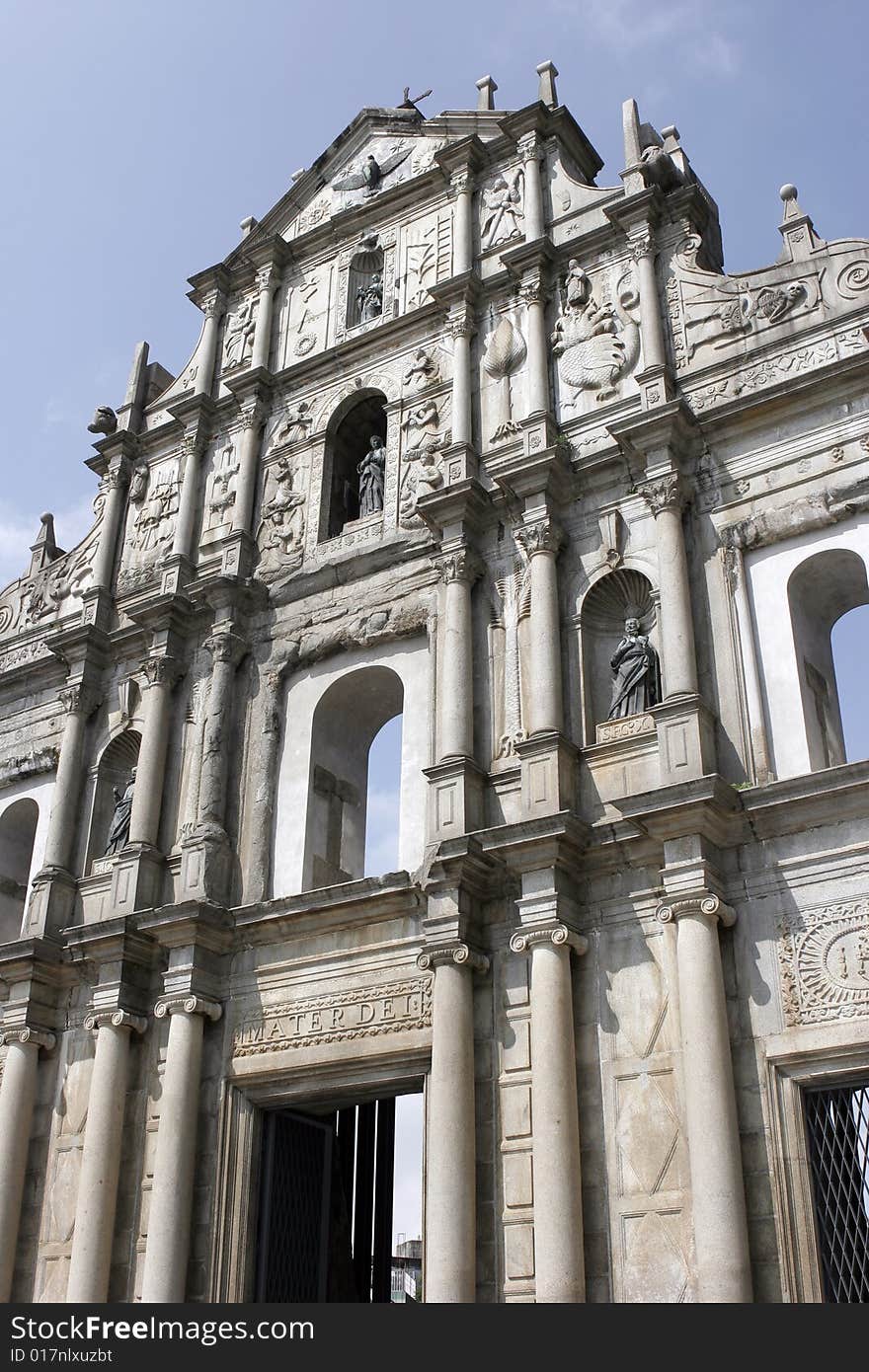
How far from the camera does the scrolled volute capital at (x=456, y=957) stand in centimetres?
1178

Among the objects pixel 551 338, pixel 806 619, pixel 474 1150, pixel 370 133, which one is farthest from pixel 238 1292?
pixel 370 133

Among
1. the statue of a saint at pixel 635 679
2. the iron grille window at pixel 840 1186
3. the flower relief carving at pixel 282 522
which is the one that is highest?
the flower relief carving at pixel 282 522

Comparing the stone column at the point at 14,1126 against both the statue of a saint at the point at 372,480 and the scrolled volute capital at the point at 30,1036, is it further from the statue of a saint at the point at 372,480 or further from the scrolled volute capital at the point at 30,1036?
the statue of a saint at the point at 372,480

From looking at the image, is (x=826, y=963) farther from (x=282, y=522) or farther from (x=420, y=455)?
(x=282, y=522)

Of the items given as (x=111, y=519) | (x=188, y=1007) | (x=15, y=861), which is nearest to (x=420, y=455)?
(x=111, y=519)

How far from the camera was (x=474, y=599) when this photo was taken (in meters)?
14.0

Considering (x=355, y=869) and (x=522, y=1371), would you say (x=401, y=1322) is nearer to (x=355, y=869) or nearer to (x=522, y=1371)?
(x=522, y=1371)

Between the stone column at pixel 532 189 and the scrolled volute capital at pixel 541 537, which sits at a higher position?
the stone column at pixel 532 189

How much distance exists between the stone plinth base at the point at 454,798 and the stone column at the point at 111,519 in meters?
6.62

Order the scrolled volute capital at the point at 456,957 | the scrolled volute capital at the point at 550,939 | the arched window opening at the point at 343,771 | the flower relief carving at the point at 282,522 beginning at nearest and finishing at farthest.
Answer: the scrolled volute capital at the point at 550,939 < the scrolled volute capital at the point at 456,957 < the arched window opening at the point at 343,771 < the flower relief carving at the point at 282,522

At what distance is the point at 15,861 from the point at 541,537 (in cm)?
842

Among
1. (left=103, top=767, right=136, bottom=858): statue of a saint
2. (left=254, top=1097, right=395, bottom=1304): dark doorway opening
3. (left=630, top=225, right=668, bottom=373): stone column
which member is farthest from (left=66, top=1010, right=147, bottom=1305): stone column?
(left=630, top=225, right=668, bottom=373): stone column

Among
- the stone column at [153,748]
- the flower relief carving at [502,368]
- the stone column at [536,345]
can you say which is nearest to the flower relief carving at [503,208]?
the stone column at [536,345]

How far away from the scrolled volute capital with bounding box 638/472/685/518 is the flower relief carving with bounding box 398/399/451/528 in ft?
Answer: 9.26
